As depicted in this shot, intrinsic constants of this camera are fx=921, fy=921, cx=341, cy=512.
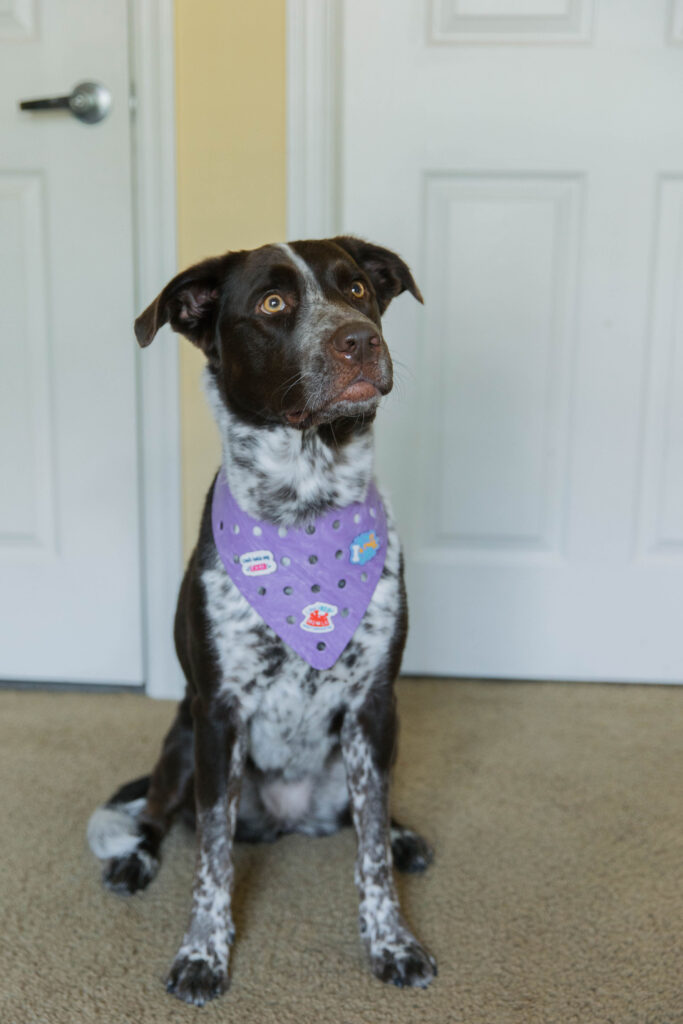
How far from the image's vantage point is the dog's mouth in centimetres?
131

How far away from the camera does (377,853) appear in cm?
142

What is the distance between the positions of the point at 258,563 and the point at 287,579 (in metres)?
0.05

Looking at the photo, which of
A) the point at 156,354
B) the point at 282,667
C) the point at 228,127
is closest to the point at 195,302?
the point at 282,667

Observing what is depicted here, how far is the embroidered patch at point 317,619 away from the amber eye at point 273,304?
0.45 meters

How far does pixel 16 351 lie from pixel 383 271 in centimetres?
109

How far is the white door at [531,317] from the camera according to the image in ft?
7.20

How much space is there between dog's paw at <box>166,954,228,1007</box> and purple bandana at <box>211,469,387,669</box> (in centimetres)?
45

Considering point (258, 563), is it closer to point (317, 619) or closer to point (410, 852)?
point (317, 619)

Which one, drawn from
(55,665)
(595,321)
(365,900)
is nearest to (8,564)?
(55,665)

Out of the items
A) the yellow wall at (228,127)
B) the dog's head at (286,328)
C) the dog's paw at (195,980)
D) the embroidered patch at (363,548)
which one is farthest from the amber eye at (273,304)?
the dog's paw at (195,980)

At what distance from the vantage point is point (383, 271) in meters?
1.65

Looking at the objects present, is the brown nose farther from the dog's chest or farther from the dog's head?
the dog's chest

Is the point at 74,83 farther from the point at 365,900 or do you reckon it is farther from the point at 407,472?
the point at 365,900

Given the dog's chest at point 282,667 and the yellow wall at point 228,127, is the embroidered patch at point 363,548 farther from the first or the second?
the yellow wall at point 228,127
